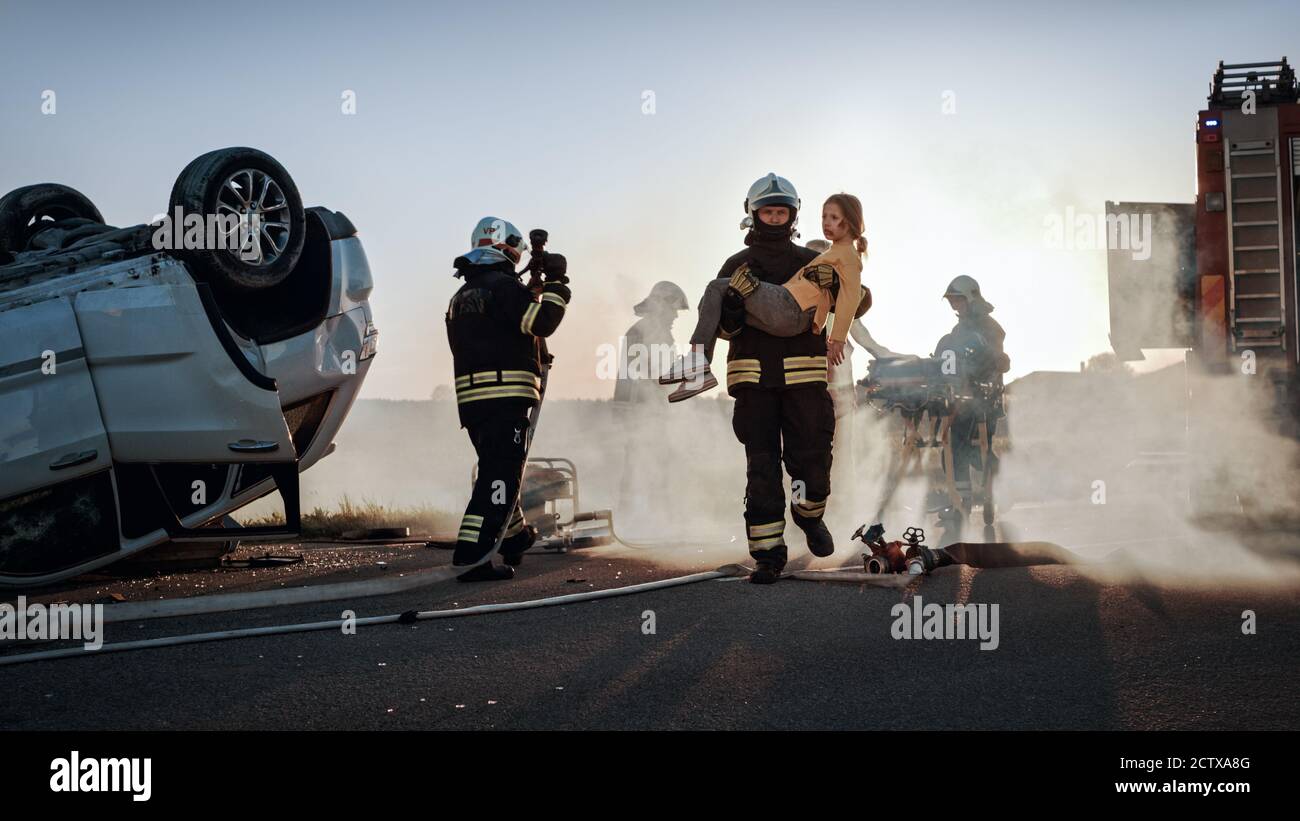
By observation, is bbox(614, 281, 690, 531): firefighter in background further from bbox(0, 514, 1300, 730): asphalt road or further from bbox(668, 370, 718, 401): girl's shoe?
bbox(0, 514, 1300, 730): asphalt road

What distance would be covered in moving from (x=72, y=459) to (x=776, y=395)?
11.7ft

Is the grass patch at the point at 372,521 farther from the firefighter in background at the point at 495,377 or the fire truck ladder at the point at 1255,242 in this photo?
the fire truck ladder at the point at 1255,242

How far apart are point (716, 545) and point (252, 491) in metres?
3.69

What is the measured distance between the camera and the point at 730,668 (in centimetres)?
401

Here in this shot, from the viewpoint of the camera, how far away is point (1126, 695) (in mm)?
3547

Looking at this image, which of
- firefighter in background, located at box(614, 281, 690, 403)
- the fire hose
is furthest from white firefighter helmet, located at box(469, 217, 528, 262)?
firefighter in background, located at box(614, 281, 690, 403)

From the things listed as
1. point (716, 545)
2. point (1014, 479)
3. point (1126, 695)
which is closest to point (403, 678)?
point (1126, 695)

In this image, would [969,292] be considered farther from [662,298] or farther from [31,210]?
[31,210]

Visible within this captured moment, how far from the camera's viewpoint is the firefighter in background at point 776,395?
6297mm

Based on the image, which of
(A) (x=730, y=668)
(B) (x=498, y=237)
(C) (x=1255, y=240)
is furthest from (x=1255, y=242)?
(A) (x=730, y=668)

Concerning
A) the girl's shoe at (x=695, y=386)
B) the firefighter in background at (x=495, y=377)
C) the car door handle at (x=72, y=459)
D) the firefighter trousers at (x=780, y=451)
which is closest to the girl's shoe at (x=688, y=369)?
the girl's shoe at (x=695, y=386)

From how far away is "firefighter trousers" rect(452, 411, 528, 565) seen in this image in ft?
22.4

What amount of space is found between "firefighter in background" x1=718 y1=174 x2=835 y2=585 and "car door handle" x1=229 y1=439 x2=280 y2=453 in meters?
2.50
